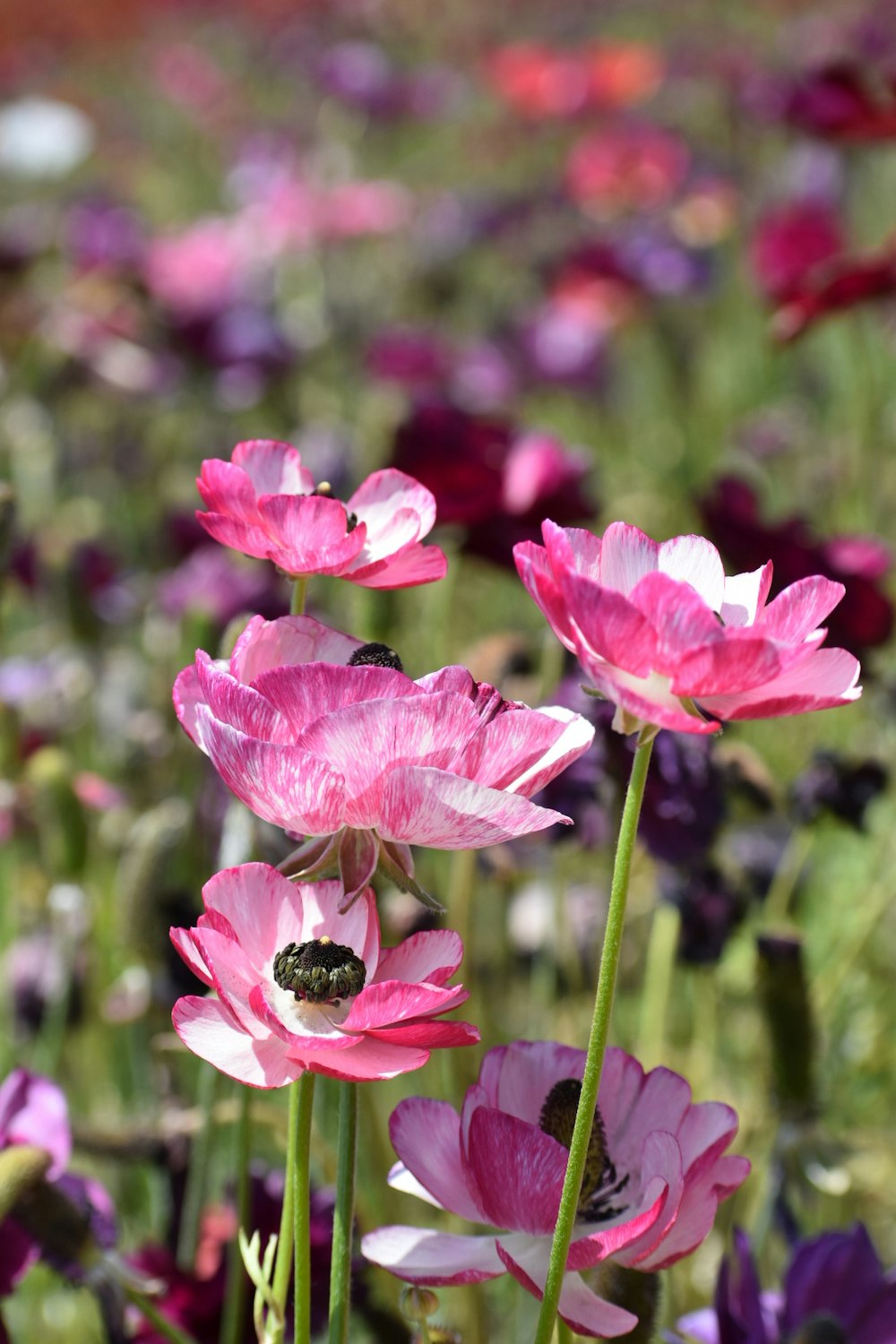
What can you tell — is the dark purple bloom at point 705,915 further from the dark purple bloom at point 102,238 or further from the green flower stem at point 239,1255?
the dark purple bloom at point 102,238

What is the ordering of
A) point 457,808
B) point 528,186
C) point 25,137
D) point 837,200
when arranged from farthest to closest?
point 25,137 → point 528,186 → point 837,200 → point 457,808

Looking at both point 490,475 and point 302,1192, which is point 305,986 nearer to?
point 302,1192

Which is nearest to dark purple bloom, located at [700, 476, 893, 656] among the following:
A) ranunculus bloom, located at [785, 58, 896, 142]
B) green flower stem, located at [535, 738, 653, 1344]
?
green flower stem, located at [535, 738, 653, 1344]

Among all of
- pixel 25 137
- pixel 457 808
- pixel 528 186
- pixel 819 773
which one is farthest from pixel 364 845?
pixel 25 137

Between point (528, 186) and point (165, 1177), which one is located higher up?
point (165, 1177)

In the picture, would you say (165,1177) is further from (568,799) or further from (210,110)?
(210,110)

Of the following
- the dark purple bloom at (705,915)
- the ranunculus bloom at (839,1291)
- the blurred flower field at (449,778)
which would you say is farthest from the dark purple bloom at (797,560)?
the ranunculus bloom at (839,1291)
